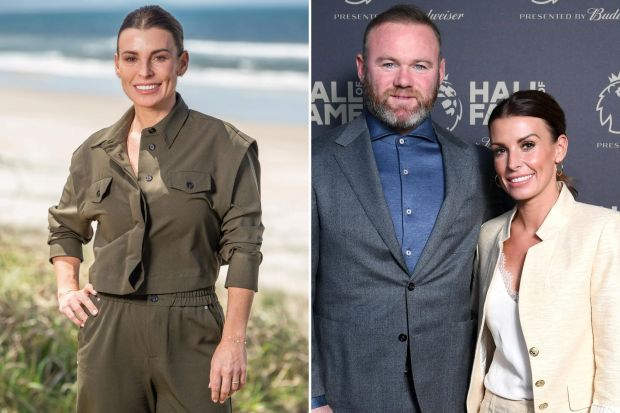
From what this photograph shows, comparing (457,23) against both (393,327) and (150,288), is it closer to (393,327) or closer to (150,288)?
(393,327)

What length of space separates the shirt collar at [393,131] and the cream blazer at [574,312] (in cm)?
49

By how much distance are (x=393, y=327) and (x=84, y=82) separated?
5.14ft

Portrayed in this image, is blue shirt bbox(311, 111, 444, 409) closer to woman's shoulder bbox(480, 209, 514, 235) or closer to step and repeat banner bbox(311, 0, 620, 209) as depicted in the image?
woman's shoulder bbox(480, 209, 514, 235)

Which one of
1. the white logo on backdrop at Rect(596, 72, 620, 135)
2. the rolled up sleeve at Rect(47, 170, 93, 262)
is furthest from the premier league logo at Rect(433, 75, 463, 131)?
the rolled up sleeve at Rect(47, 170, 93, 262)

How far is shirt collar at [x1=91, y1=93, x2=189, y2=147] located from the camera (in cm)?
239

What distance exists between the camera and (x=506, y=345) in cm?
236

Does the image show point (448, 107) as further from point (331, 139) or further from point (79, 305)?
point (79, 305)

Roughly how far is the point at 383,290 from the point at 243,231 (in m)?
0.49

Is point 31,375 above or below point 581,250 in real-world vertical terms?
below

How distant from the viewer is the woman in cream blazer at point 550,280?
2.26 meters

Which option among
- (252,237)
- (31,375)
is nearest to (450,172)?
(252,237)

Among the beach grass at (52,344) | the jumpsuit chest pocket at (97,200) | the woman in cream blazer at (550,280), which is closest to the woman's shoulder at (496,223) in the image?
the woman in cream blazer at (550,280)

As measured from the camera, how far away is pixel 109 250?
2363 millimetres

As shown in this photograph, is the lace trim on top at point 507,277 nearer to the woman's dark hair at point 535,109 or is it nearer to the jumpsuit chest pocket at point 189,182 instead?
the woman's dark hair at point 535,109
